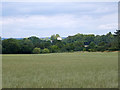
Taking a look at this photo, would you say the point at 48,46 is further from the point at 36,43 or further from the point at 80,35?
the point at 80,35

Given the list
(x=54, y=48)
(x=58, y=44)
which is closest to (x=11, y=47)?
(x=54, y=48)

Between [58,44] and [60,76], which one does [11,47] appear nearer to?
[58,44]

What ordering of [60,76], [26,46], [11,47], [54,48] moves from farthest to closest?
[54,48] → [26,46] → [11,47] → [60,76]

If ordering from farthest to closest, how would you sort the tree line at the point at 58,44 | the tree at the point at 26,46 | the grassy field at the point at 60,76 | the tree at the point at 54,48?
the tree at the point at 54,48 < the tree line at the point at 58,44 < the tree at the point at 26,46 < the grassy field at the point at 60,76

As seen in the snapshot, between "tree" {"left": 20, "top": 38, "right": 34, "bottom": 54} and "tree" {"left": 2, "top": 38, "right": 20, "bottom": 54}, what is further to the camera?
"tree" {"left": 20, "top": 38, "right": 34, "bottom": 54}

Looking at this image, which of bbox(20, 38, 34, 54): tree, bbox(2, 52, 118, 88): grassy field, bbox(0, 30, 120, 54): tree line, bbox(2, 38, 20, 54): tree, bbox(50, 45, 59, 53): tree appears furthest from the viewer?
bbox(50, 45, 59, 53): tree

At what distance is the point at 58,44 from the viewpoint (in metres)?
34.4

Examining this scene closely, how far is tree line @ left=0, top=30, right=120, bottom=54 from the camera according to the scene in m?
32.8

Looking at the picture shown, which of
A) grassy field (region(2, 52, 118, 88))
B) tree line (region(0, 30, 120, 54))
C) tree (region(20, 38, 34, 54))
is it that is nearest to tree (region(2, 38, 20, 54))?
tree line (region(0, 30, 120, 54))

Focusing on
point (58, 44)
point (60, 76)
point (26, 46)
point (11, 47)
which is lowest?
point (60, 76)

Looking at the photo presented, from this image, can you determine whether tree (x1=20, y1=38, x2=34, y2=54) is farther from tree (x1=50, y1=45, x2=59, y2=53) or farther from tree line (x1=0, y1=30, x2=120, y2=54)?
tree (x1=50, y1=45, x2=59, y2=53)

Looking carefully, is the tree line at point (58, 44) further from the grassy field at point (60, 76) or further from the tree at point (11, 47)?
the grassy field at point (60, 76)

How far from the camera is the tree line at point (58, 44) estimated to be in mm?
32781

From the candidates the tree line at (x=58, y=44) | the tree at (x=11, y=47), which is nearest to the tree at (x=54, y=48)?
the tree line at (x=58, y=44)
